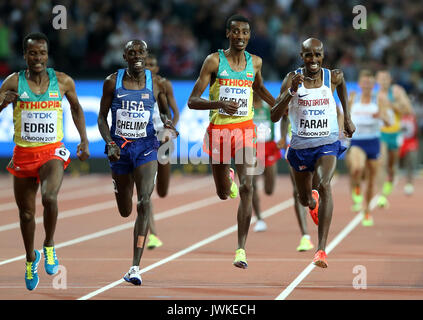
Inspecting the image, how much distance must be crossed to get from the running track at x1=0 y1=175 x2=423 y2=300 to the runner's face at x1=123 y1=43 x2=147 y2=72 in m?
2.11

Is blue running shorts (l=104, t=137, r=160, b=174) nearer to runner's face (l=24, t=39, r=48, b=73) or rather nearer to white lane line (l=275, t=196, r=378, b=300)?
runner's face (l=24, t=39, r=48, b=73)

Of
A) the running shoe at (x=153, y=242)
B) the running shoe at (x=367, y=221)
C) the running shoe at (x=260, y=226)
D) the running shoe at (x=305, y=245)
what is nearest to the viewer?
the running shoe at (x=305, y=245)

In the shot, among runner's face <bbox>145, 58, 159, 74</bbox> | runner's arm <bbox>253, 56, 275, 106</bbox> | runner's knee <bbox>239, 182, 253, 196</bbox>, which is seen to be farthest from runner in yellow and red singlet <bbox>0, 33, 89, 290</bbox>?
runner's face <bbox>145, 58, 159, 74</bbox>

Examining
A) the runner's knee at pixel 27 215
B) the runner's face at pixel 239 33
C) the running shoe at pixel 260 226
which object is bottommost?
the running shoe at pixel 260 226

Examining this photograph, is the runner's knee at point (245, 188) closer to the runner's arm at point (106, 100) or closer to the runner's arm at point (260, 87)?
the runner's arm at point (260, 87)

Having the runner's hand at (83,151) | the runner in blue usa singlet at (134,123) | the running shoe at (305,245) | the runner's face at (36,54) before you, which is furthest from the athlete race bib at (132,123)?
the running shoe at (305,245)

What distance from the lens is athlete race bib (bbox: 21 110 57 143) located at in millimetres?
8992

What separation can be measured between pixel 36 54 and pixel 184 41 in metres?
16.4

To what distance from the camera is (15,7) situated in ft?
84.1

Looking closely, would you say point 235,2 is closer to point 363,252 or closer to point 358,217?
point 358,217

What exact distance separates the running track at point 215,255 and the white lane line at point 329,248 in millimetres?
13

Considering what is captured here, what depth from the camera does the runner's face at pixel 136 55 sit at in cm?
936

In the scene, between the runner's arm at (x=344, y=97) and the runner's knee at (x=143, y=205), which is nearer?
the runner's knee at (x=143, y=205)

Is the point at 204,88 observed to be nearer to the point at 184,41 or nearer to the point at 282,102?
the point at 282,102
